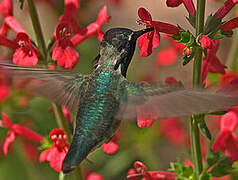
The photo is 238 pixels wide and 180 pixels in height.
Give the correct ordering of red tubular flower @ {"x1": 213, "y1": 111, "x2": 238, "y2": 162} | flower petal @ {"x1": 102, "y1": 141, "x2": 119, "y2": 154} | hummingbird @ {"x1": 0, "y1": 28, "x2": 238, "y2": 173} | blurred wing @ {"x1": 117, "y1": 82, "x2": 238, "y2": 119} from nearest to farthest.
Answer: blurred wing @ {"x1": 117, "y1": 82, "x2": 238, "y2": 119} < hummingbird @ {"x1": 0, "y1": 28, "x2": 238, "y2": 173} < flower petal @ {"x1": 102, "y1": 141, "x2": 119, "y2": 154} < red tubular flower @ {"x1": 213, "y1": 111, "x2": 238, "y2": 162}

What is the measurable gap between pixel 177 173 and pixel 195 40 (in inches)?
36.8

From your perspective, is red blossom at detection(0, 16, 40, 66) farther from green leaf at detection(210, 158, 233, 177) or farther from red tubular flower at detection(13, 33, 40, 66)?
green leaf at detection(210, 158, 233, 177)

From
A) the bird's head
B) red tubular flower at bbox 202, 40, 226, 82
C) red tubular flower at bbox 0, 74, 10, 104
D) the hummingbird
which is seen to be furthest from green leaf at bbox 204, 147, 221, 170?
red tubular flower at bbox 0, 74, 10, 104

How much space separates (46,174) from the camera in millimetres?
5426

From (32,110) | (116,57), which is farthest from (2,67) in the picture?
(32,110)

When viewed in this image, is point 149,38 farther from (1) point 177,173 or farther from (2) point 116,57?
(1) point 177,173

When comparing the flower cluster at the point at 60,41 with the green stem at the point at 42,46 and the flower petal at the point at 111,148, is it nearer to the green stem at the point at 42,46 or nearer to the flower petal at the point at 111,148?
the green stem at the point at 42,46

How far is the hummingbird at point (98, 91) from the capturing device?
2.71 meters

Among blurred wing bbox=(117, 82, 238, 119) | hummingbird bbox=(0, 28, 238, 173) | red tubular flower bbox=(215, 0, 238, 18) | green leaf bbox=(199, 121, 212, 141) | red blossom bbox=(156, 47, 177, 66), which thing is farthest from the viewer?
red blossom bbox=(156, 47, 177, 66)

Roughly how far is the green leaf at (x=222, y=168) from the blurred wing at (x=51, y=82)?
1.03 meters

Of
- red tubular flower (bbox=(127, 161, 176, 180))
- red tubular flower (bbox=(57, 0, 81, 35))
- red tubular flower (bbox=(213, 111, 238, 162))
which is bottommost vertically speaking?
red tubular flower (bbox=(127, 161, 176, 180))

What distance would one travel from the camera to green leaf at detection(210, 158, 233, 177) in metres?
3.32

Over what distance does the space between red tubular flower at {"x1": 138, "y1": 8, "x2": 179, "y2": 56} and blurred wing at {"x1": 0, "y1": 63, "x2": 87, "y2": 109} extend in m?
0.42

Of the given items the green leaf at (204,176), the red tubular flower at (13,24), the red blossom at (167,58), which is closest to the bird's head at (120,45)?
the green leaf at (204,176)
